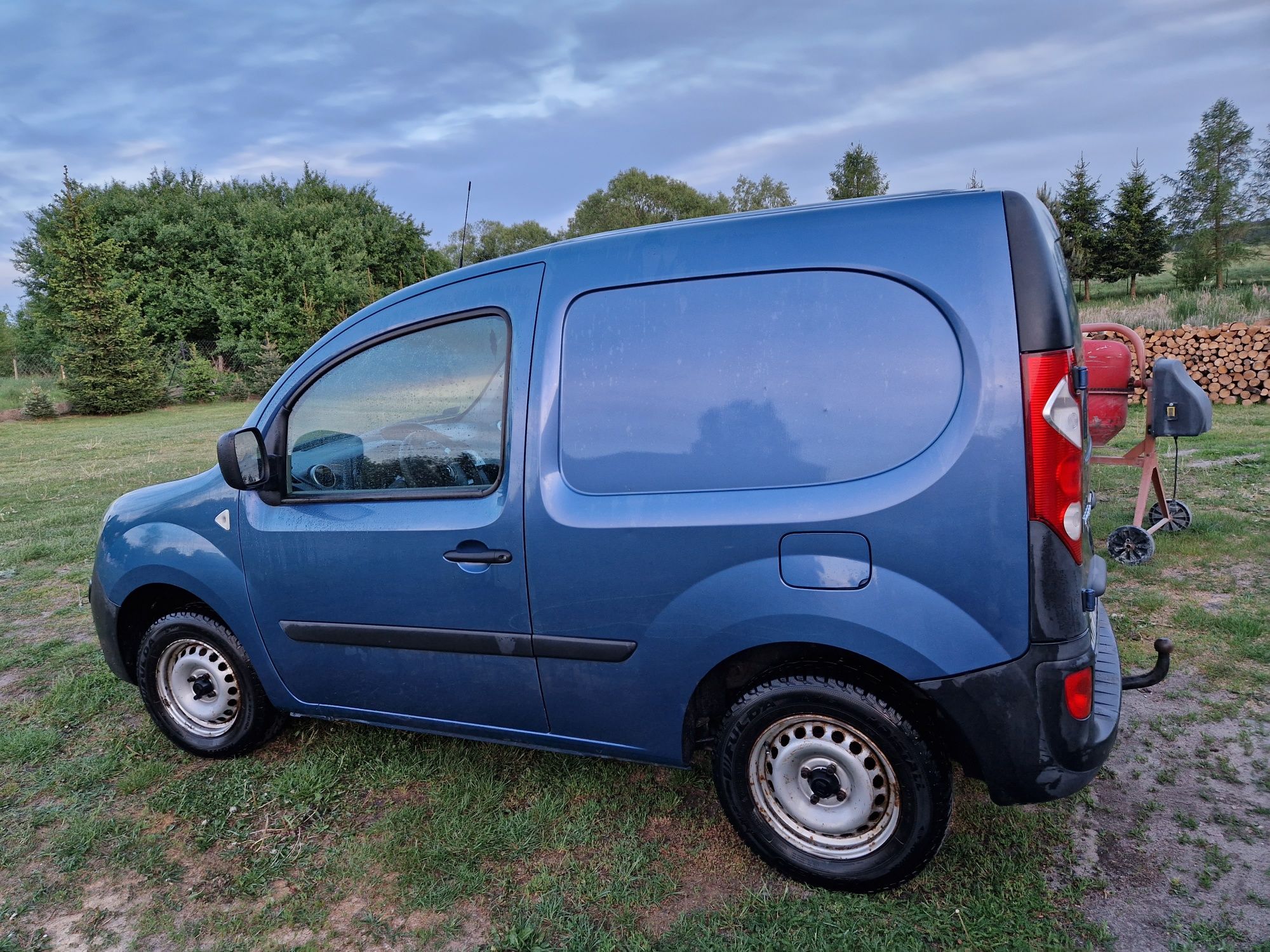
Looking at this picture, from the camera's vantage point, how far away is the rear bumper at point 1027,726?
197cm

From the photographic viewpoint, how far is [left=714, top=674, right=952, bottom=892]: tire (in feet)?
6.98

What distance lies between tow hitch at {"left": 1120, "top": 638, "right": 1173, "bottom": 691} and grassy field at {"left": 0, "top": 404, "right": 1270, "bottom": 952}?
52 cm

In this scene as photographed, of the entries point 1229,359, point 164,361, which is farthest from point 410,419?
point 164,361

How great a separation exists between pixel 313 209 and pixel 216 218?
13.9 ft

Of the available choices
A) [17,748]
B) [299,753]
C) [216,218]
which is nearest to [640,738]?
[299,753]

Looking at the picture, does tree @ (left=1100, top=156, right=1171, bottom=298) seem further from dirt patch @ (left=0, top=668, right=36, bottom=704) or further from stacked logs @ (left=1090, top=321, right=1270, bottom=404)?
dirt patch @ (left=0, top=668, right=36, bottom=704)

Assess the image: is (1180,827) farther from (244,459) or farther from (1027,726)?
(244,459)

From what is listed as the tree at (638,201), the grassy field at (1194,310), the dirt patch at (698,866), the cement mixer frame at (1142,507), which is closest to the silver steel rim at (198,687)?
the dirt patch at (698,866)

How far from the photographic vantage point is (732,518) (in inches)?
84.4

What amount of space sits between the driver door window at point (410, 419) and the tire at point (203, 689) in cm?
82

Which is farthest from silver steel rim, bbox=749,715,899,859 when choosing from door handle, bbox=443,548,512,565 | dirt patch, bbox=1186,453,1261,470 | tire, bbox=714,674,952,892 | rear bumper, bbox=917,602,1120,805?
dirt patch, bbox=1186,453,1261,470

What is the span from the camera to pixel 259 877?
8.25ft

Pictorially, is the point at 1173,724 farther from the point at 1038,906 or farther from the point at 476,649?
the point at 476,649

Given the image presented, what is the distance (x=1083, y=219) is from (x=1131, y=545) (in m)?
32.8
